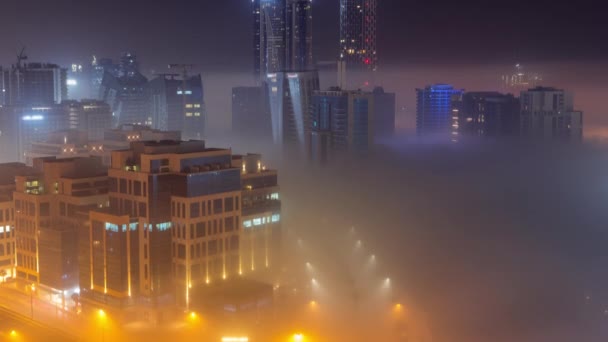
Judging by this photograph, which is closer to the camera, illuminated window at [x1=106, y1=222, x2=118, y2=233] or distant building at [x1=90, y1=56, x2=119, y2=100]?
illuminated window at [x1=106, y1=222, x2=118, y2=233]

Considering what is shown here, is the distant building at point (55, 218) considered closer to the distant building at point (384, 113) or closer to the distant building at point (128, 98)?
the distant building at point (384, 113)

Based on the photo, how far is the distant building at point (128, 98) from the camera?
24406mm

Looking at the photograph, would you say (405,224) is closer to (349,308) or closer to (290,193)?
(290,193)

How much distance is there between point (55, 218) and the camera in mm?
10719

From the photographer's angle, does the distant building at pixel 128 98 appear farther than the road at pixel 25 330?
Yes

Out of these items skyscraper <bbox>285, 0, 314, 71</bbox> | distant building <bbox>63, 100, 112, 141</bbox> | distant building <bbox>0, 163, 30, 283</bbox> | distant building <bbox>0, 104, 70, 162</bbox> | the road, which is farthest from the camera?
distant building <bbox>63, 100, 112, 141</bbox>

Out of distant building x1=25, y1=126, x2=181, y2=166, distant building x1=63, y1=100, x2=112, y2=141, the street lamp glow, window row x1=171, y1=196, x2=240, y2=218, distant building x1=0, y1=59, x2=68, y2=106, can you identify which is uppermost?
distant building x1=0, y1=59, x2=68, y2=106

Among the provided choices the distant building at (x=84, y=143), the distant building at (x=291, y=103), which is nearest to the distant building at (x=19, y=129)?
the distant building at (x=84, y=143)

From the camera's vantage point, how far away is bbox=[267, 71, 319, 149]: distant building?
778 inches

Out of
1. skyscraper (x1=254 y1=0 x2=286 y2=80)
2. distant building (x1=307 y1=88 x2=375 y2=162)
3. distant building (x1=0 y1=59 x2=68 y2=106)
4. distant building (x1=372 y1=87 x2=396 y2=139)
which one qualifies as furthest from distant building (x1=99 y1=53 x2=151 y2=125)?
distant building (x1=372 y1=87 x2=396 y2=139)

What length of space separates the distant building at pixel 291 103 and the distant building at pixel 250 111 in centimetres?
172

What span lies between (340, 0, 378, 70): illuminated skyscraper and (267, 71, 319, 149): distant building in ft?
3.64

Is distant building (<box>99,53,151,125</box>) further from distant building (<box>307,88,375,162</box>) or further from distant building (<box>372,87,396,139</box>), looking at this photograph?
distant building (<box>372,87,396,139</box>)

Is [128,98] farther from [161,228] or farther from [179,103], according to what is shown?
[161,228]
